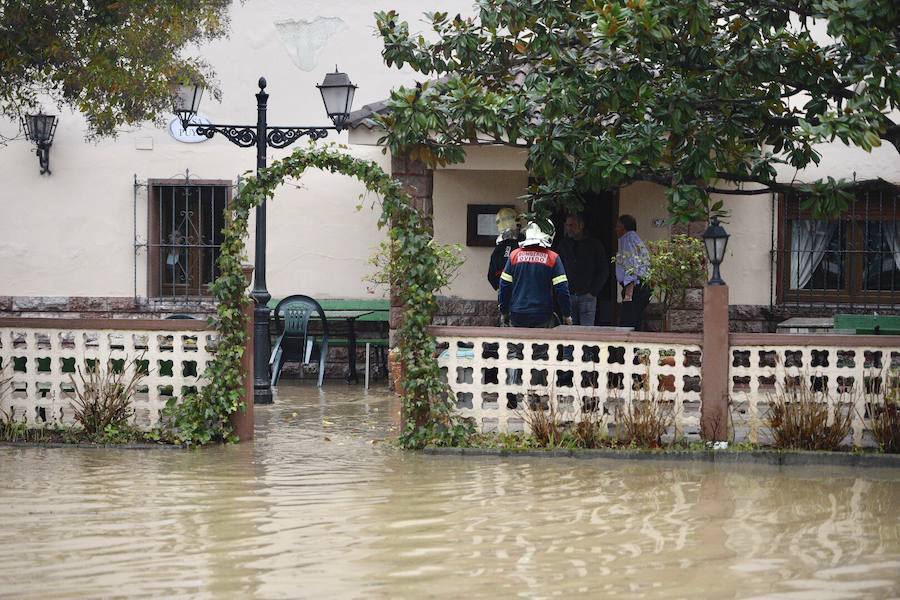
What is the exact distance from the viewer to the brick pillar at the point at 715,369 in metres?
10.2

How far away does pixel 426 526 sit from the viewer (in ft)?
24.1

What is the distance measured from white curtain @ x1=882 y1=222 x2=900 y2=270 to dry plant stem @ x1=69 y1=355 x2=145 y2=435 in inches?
355

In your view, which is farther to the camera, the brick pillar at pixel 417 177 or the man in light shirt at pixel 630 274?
the brick pillar at pixel 417 177

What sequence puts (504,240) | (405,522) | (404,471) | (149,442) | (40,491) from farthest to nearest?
1. (504,240)
2. (149,442)
3. (404,471)
4. (40,491)
5. (405,522)

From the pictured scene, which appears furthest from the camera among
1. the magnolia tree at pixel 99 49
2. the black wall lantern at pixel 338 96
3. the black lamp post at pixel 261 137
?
the black wall lantern at pixel 338 96

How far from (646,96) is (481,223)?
20.1ft

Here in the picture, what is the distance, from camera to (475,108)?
9906 millimetres

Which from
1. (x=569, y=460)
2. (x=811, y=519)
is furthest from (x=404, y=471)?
(x=811, y=519)

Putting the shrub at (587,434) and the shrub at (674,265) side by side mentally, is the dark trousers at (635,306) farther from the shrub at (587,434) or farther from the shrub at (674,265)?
the shrub at (587,434)

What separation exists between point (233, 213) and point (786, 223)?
733cm

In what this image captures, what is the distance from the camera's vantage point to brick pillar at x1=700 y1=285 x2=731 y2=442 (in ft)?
33.4

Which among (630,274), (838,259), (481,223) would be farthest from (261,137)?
(838,259)

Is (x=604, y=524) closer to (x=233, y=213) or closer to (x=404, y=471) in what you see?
(x=404, y=471)

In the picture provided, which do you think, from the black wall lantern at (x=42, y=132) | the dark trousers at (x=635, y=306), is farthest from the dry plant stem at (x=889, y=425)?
the black wall lantern at (x=42, y=132)
